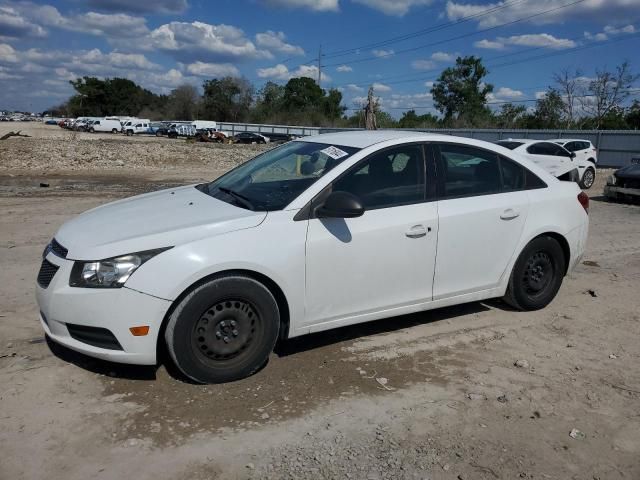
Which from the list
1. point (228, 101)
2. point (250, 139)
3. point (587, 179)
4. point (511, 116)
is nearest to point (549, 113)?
point (511, 116)

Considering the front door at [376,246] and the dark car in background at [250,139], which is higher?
the front door at [376,246]

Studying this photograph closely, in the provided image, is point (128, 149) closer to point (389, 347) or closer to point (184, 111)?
point (389, 347)

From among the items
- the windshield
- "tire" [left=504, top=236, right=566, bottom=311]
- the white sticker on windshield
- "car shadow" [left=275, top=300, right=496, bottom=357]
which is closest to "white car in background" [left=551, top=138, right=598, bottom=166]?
"tire" [left=504, top=236, right=566, bottom=311]

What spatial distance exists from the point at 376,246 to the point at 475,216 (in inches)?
41.2

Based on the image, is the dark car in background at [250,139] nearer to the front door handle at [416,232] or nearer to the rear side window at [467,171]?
the rear side window at [467,171]

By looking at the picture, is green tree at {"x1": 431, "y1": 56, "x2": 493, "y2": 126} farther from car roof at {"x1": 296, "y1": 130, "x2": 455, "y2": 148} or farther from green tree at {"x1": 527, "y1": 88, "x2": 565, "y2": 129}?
car roof at {"x1": 296, "y1": 130, "x2": 455, "y2": 148}

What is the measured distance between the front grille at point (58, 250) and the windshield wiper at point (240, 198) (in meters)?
1.26

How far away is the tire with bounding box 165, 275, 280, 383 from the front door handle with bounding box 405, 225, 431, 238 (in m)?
1.21

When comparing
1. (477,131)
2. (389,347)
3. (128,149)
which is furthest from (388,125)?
(389,347)

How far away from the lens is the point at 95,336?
3609mm

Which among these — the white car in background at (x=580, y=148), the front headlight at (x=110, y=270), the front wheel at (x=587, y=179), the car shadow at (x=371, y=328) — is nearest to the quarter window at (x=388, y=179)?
the car shadow at (x=371, y=328)

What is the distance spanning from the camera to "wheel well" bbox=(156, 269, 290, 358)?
11.9 ft

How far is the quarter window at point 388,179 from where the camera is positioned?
4324 mm

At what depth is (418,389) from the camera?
3.93m
